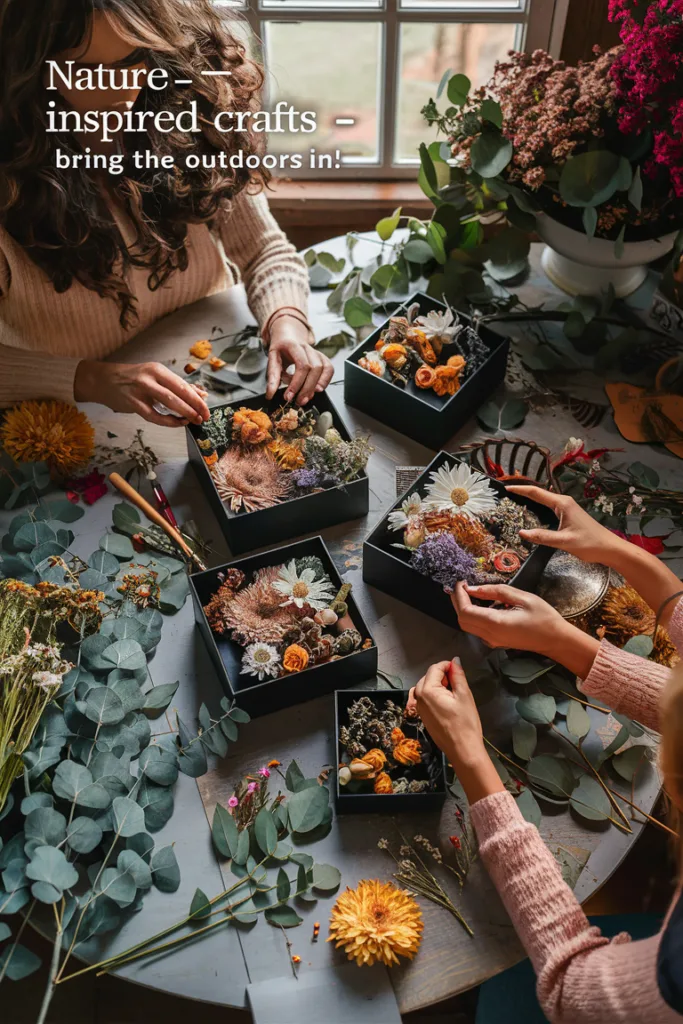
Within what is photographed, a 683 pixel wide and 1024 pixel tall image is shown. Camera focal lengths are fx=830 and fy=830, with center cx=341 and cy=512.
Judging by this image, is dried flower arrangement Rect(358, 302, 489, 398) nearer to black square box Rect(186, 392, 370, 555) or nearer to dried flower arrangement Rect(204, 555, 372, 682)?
black square box Rect(186, 392, 370, 555)

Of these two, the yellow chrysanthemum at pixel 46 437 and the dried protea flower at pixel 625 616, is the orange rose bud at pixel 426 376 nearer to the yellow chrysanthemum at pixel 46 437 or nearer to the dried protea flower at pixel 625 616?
the dried protea flower at pixel 625 616

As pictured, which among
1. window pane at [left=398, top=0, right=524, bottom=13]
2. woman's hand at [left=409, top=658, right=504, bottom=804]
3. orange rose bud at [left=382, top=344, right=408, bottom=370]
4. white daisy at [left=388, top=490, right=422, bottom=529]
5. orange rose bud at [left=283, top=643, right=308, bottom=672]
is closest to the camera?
woman's hand at [left=409, top=658, right=504, bottom=804]

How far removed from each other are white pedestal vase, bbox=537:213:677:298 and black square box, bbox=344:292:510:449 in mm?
274

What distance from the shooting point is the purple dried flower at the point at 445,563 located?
1187mm

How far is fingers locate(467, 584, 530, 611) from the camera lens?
1.14 metres

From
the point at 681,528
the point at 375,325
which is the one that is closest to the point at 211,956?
the point at 681,528

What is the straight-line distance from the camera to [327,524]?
1374 millimetres

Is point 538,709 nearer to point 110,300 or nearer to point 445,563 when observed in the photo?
point 445,563

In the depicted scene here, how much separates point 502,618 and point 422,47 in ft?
5.65

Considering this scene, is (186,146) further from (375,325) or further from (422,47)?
(422,47)

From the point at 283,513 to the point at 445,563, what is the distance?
280 millimetres

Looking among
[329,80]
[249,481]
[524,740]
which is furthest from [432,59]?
[524,740]

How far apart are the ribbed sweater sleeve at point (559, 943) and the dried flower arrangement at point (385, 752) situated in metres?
0.09

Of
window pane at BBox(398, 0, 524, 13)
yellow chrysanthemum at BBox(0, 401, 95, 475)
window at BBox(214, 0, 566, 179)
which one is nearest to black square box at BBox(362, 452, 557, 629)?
yellow chrysanthemum at BBox(0, 401, 95, 475)
